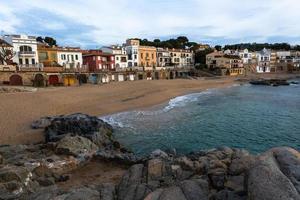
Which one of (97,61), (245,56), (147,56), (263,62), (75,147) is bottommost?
(75,147)

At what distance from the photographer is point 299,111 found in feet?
113

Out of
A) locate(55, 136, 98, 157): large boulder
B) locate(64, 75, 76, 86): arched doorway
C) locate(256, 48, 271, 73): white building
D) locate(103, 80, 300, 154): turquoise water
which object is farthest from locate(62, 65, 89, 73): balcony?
locate(256, 48, 271, 73): white building

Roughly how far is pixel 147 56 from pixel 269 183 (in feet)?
281

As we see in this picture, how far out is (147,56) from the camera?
299ft

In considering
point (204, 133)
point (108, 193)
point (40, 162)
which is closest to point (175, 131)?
point (204, 133)

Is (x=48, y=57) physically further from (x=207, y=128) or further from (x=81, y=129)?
(x=207, y=128)

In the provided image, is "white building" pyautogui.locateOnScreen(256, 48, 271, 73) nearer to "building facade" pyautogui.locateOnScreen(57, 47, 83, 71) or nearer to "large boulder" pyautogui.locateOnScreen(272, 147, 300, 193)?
"building facade" pyautogui.locateOnScreen(57, 47, 83, 71)

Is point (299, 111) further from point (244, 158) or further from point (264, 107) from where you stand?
point (244, 158)

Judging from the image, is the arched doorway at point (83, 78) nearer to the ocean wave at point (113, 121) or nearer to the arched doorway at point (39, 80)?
the arched doorway at point (39, 80)

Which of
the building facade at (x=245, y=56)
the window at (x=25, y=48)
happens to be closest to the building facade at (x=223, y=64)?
the building facade at (x=245, y=56)

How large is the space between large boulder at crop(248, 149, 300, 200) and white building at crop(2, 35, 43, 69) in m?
54.8

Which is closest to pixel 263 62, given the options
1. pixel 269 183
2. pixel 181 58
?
pixel 181 58

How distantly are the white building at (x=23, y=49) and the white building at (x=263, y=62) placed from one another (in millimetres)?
96740

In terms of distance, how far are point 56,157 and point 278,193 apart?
11779mm
